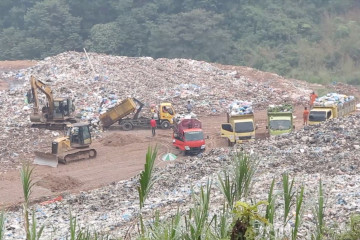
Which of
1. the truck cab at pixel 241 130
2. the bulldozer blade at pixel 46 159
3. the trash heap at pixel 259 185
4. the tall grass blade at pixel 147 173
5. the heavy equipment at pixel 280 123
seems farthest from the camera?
the heavy equipment at pixel 280 123

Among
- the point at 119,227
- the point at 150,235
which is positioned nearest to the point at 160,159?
the point at 119,227

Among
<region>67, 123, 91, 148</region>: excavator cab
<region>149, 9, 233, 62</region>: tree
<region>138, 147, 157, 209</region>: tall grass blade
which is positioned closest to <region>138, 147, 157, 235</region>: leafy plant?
<region>138, 147, 157, 209</region>: tall grass blade

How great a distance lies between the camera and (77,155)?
24.0 meters

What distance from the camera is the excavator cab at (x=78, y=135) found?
23922mm

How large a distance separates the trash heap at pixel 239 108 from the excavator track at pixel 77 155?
736 centimetres

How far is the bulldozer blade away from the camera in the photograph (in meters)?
23.4

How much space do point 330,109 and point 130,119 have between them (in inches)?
349

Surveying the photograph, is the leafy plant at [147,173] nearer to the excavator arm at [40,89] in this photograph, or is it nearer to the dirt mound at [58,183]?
the dirt mound at [58,183]

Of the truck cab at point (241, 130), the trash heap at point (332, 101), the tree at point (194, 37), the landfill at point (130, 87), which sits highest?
the tree at point (194, 37)

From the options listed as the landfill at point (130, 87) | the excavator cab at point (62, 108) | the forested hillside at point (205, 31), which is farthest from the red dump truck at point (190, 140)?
the forested hillside at point (205, 31)

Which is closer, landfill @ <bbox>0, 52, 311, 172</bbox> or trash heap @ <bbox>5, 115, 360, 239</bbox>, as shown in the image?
trash heap @ <bbox>5, 115, 360, 239</bbox>

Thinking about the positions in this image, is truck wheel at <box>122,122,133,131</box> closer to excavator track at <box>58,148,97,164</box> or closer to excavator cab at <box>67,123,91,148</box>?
excavator track at <box>58,148,97,164</box>

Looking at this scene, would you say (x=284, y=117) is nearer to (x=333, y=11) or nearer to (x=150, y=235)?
(x=150, y=235)

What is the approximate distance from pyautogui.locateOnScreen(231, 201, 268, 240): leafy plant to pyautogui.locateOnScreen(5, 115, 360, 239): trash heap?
148 inches
